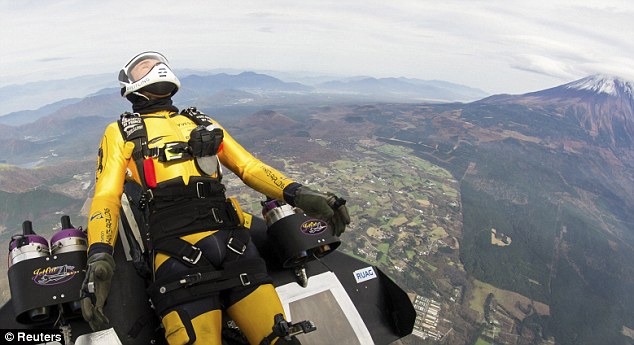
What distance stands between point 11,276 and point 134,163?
147cm

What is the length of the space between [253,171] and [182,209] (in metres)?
1.10

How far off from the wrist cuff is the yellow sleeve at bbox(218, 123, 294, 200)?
0.06m

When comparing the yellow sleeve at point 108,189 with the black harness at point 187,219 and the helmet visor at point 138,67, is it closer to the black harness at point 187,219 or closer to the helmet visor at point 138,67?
the black harness at point 187,219

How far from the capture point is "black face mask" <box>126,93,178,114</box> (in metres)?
4.28

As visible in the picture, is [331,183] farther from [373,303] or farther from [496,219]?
[373,303]

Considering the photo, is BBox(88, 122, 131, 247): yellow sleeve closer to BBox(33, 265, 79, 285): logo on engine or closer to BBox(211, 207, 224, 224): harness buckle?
BBox(33, 265, 79, 285): logo on engine

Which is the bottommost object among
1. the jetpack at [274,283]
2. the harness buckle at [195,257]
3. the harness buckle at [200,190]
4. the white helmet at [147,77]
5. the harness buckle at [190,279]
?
the jetpack at [274,283]

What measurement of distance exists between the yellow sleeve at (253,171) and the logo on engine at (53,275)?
2.06m

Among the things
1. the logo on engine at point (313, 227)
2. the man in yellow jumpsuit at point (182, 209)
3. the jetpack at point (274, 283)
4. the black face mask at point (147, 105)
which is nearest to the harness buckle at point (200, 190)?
the man in yellow jumpsuit at point (182, 209)

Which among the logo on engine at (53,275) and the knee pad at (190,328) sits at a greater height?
the logo on engine at (53,275)

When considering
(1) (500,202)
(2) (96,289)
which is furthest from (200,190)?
(1) (500,202)

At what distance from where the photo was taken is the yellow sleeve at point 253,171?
423 centimetres

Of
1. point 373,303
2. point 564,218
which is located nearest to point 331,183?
point 373,303

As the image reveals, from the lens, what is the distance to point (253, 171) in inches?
171
